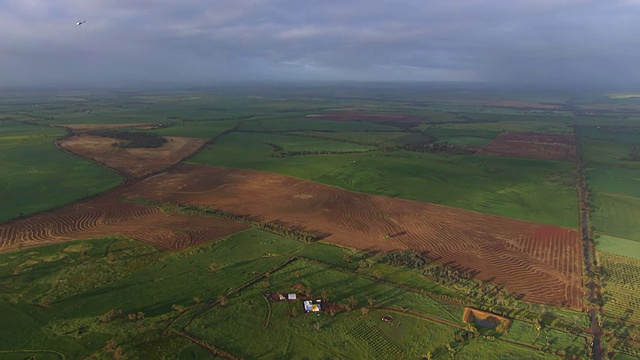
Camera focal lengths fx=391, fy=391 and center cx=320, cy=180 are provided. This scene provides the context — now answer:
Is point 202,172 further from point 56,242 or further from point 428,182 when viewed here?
point 428,182

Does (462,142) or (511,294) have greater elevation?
(462,142)

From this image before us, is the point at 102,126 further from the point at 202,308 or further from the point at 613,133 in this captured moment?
the point at 613,133

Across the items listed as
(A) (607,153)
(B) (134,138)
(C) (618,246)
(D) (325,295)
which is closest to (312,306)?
(D) (325,295)

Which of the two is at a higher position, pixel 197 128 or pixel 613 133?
pixel 197 128

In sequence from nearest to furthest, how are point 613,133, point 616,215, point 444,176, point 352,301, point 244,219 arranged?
point 352,301 < point 244,219 < point 616,215 < point 444,176 < point 613,133

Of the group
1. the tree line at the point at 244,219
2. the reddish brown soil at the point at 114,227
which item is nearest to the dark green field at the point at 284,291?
the tree line at the point at 244,219

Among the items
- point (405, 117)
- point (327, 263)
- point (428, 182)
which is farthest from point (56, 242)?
point (405, 117)
